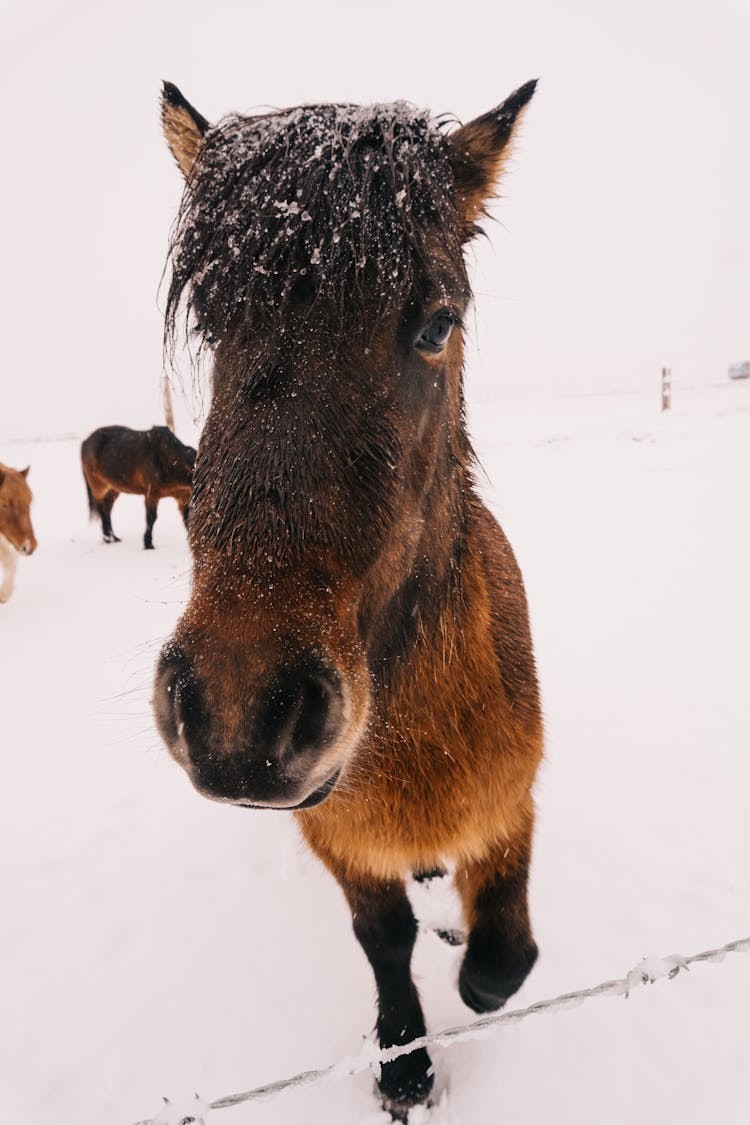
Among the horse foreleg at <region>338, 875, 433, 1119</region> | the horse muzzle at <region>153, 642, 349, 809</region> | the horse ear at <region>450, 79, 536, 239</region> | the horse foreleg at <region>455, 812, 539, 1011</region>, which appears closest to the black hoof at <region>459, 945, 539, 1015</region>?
the horse foreleg at <region>455, 812, 539, 1011</region>

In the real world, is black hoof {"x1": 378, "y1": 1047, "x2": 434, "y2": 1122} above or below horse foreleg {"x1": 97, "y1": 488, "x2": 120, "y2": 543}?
below

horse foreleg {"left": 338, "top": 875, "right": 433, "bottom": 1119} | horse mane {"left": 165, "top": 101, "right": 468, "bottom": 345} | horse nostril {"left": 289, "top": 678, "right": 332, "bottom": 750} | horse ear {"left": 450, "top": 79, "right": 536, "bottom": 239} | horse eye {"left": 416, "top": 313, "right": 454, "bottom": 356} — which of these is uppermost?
horse ear {"left": 450, "top": 79, "right": 536, "bottom": 239}

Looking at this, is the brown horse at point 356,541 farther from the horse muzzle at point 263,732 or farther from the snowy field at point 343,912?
the snowy field at point 343,912

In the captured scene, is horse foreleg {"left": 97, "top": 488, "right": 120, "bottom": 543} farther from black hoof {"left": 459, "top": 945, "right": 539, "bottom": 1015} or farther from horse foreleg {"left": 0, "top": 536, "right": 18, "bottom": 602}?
black hoof {"left": 459, "top": 945, "right": 539, "bottom": 1015}

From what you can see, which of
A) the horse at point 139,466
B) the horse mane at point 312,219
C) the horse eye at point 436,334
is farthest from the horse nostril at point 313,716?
the horse at point 139,466

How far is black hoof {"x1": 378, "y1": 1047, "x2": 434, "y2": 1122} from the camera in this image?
196 cm

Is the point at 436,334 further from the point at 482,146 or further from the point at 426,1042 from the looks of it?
the point at 426,1042

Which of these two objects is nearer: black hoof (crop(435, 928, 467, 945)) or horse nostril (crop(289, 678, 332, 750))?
horse nostril (crop(289, 678, 332, 750))

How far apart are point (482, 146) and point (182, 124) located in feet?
3.24

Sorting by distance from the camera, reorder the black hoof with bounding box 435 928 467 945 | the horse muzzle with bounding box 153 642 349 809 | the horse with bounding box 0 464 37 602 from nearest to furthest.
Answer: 1. the horse muzzle with bounding box 153 642 349 809
2. the black hoof with bounding box 435 928 467 945
3. the horse with bounding box 0 464 37 602

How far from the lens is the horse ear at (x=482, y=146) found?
1698 mm

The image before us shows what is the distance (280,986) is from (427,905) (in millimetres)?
760

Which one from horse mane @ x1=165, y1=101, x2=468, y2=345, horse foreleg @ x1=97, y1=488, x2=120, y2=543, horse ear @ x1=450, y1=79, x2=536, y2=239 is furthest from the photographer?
horse foreleg @ x1=97, y1=488, x2=120, y2=543

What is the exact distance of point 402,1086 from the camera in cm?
196
